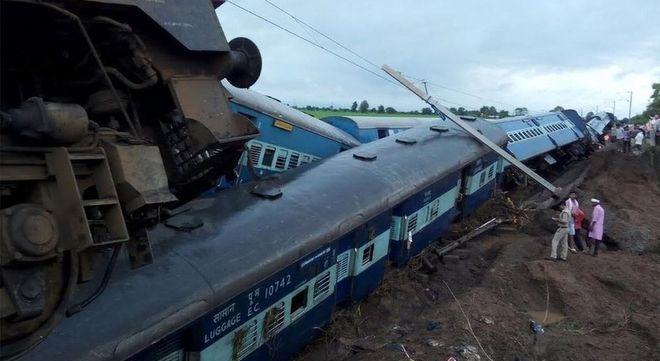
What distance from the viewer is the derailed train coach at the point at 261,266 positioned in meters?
5.01

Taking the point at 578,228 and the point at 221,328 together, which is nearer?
the point at 221,328

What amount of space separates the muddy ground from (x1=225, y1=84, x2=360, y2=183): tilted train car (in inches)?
159

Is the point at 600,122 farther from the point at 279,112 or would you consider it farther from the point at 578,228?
the point at 279,112

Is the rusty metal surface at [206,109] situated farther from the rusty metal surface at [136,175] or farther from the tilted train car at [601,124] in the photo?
the tilted train car at [601,124]

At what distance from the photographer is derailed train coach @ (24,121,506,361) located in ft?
16.4

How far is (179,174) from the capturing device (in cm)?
622

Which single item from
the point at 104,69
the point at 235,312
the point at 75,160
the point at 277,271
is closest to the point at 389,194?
the point at 277,271

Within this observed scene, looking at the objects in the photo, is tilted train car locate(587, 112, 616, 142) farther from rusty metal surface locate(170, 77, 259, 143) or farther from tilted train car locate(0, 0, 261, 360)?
tilted train car locate(0, 0, 261, 360)

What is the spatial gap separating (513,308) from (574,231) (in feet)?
15.7

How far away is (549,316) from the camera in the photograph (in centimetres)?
939

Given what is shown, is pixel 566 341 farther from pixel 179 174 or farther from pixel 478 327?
pixel 179 174

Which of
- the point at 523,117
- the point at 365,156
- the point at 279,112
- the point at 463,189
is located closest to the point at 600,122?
the point at 523,117

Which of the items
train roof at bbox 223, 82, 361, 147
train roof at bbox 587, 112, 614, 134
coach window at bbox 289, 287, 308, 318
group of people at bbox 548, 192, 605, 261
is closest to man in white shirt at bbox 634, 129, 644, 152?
train roof at bbox 587, 112, 614, 134

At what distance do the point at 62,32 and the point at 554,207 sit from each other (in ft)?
51.1
